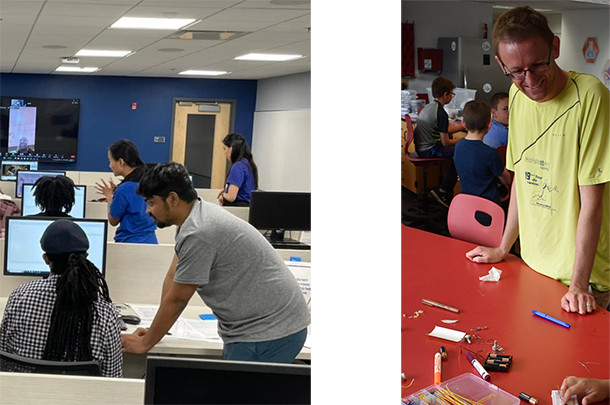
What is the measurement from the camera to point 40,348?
185cm

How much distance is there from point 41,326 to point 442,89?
3.42 m

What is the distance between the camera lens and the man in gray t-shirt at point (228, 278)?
1.80 meters

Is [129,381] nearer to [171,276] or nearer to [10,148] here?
[171,276]

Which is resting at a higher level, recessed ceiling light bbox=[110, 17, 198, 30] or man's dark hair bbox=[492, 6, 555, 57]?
recessed ceiling light bbox=[110, 17, 198, 30]

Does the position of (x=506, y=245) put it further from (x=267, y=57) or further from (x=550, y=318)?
(x=267, y=57)

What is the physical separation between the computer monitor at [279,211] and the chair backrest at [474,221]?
4.41ft

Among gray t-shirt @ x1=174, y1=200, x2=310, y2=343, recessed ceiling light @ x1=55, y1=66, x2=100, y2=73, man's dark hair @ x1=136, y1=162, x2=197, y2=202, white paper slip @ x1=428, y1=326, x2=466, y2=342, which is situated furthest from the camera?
recessed ceiling light @ x1=55, y1=66, x2=100, y2=73

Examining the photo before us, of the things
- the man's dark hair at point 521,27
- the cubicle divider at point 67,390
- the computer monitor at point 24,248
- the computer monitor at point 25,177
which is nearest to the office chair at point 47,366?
the cubicle divider at point 67,390

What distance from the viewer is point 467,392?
104cm

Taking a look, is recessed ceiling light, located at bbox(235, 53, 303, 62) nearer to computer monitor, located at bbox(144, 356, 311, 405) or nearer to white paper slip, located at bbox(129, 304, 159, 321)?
white paper slip, located at bbox(129, 304, 159, 321)

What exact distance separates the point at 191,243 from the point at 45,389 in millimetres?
618

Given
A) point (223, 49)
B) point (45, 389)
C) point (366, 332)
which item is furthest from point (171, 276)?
point (223, 49)

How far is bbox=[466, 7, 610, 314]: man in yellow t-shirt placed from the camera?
144cm

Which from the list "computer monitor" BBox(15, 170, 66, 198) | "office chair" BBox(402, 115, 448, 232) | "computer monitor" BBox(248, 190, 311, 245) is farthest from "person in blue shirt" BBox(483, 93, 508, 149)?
"computer monitor" BBox(15, 170, 66, 198)
